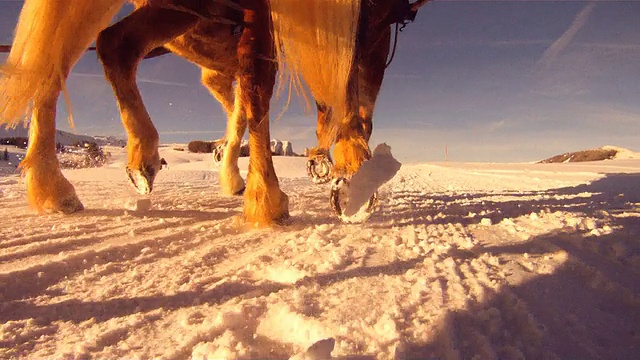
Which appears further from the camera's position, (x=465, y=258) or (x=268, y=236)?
(x=268, y=236)

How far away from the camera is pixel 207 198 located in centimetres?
331

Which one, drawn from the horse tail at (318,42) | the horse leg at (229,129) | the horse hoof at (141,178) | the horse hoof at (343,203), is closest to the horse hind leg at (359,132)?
the horse hoof at (343,203)

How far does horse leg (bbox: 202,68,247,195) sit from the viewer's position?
11.8 feet

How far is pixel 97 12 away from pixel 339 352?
7.20ft

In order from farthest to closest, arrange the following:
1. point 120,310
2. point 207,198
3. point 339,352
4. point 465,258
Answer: point 207,198
point 465,258
point 120,310
point 339,352

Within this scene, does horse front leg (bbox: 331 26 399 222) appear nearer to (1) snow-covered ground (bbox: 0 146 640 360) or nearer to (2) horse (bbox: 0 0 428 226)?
(2) horse (bbox: 0 0 428 226)

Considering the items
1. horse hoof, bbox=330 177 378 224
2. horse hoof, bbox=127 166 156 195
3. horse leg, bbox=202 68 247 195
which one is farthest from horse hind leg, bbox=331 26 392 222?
Answer: horse leg, bbox=202 68 247 195

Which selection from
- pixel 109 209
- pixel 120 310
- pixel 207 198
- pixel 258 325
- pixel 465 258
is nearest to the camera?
pixel 258 325

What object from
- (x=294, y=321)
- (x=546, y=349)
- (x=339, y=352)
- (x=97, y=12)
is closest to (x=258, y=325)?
(x=294, y=321)

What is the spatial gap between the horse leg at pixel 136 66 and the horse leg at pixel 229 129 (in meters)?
1.59

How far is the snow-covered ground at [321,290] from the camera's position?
0.80m

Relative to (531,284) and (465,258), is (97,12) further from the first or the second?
(531,284)

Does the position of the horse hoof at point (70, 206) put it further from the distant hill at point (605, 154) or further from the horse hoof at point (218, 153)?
the distant hill at point (605, 154)

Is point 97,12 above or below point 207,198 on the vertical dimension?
above
